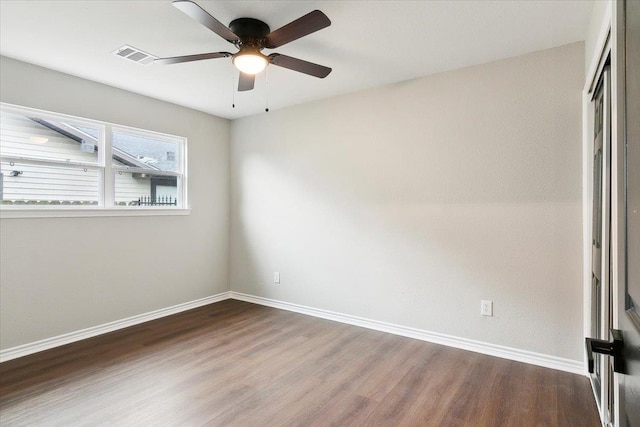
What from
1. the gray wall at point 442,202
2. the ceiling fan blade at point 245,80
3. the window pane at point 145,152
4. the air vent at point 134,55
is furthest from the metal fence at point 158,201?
the ceiling fan blade at point 245,80

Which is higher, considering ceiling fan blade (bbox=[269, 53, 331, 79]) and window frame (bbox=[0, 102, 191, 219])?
ceiling fan blade (bbox=[269, 53, 331, 79])

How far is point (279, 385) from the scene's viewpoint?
7.88 feet

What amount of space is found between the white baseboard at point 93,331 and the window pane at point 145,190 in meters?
1.27

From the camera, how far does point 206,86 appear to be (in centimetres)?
346

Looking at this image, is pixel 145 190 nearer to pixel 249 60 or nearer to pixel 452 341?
pixel 249 60

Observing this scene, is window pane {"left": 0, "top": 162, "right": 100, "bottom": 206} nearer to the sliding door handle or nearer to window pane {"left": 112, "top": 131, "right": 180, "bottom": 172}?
window pane {"left": 112, "top": 131, "right": 180, "bottom": 172}

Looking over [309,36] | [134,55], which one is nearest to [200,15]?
[309,36]

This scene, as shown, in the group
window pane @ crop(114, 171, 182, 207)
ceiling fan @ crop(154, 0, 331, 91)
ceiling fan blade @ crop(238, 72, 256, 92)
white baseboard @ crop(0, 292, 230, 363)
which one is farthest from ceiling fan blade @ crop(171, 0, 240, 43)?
white baseboard @ crop(0, 292, 230, 363)

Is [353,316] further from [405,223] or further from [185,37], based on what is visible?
[185,37]

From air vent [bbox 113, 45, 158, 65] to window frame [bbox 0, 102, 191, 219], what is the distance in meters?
0.93

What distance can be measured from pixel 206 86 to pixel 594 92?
131 inches

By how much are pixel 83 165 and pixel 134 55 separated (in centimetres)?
128

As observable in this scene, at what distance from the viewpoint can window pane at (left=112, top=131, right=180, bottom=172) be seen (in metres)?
3.60

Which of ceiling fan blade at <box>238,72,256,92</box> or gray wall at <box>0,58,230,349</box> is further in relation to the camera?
gray wall at <box>0,58,230,349</box>
